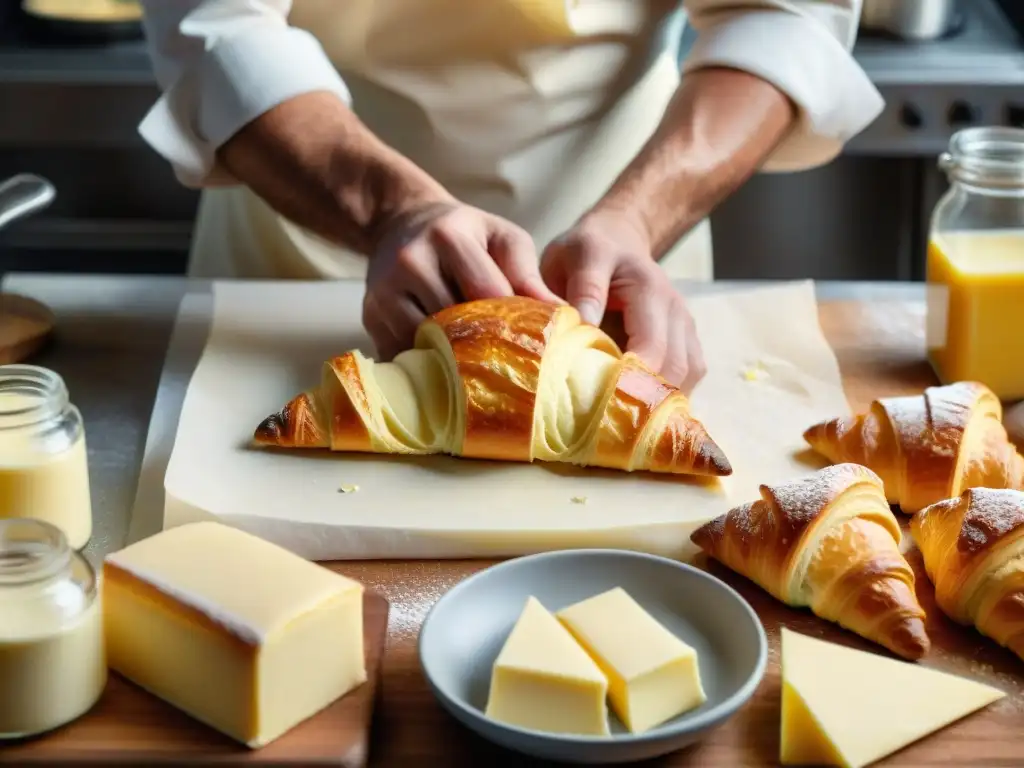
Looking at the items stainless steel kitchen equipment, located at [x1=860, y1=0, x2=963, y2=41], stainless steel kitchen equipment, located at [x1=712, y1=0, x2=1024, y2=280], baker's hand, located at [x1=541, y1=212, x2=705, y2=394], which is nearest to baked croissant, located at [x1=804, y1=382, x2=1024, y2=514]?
baker's hand, located at [x1=541, y1=212, x2=705, y2=394]

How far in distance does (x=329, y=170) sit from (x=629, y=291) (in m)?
0.36

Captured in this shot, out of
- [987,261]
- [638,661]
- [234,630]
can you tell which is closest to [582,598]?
[638,661]

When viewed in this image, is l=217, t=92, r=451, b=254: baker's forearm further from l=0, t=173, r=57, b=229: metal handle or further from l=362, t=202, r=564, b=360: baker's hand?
l=0, t=173, r=57, b=229: metal handle

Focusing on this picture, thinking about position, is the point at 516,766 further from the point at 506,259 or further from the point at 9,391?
the point at 506,259

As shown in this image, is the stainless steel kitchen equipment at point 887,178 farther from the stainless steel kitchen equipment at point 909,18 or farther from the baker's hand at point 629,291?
the baker's hand at point 629,291

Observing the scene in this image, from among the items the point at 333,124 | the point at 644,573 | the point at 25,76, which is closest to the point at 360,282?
the point at 333,124

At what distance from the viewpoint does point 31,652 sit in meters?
0.82

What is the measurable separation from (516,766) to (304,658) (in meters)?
0.15

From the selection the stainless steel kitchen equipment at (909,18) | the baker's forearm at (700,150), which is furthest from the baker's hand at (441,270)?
the stainless steel kitchen equipment at (909,18)

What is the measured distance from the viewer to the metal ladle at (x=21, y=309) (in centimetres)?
140

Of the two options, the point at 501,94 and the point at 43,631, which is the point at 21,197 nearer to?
the point at 501,94

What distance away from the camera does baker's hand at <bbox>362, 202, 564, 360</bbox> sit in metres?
1.33

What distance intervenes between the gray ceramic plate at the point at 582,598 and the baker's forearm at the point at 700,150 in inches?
22.9

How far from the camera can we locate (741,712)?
917 mm
